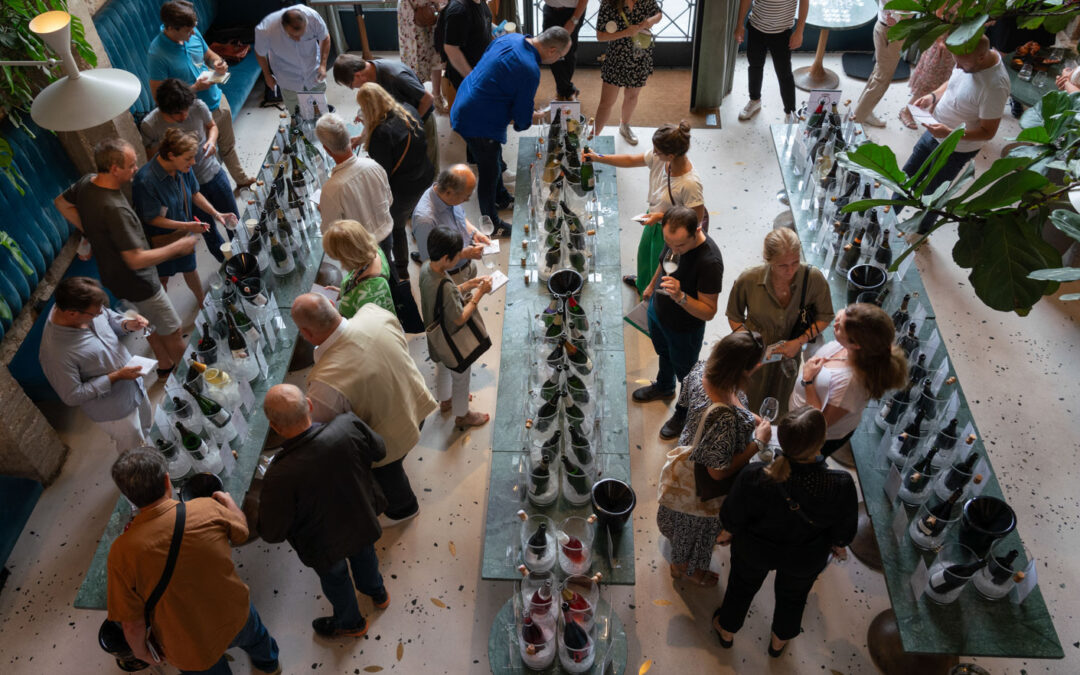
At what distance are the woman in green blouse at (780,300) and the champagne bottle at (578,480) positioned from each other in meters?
1.09

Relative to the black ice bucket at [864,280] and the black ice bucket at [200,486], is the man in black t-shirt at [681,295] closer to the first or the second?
the black ice bucket at [864,280]

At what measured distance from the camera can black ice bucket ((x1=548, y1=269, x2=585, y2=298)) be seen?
13.5 feet

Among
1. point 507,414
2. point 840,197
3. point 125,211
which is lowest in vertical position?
point 507,414

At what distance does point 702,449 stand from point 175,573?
1966 mm

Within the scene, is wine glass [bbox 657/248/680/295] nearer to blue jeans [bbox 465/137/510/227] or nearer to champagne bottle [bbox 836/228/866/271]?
champagne bottle [bbox 836/228/866/271]

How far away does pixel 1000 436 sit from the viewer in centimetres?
440

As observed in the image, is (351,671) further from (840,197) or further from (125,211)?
(840,197)

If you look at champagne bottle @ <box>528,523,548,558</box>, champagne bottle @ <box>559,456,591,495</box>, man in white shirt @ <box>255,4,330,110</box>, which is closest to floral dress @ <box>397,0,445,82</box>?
man in white shirt @ <box>255,4,330,110</box>

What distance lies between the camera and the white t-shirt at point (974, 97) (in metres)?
4.48

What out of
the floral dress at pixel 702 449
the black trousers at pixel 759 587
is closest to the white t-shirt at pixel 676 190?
the floral dress at pixel 702 449

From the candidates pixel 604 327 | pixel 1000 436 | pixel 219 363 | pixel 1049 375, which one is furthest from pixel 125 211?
pixel 1049 375

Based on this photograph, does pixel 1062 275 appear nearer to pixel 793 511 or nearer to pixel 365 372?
pixel 793 511

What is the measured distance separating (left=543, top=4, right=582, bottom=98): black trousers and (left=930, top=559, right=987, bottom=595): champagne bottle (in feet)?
16.6

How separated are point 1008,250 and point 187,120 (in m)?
5.04
